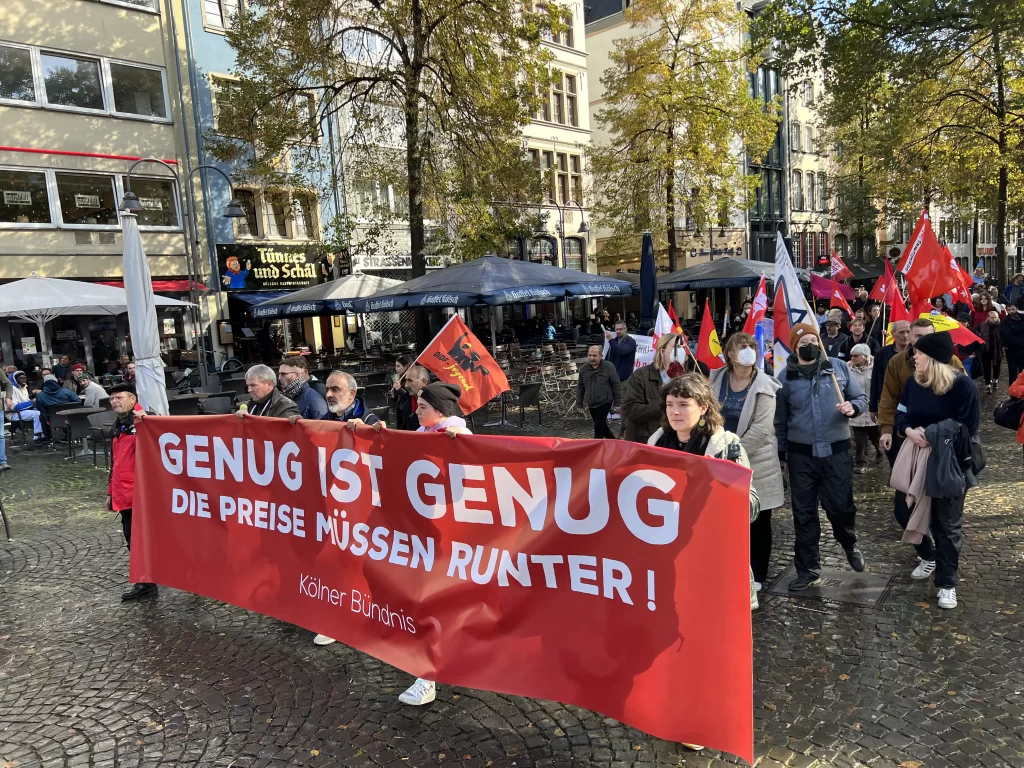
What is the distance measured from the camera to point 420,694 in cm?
395

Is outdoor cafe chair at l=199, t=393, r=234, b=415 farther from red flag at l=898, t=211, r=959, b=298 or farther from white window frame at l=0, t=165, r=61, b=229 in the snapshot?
white window frame at l=0, t=165, r=61, b=229

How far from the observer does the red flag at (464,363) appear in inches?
307

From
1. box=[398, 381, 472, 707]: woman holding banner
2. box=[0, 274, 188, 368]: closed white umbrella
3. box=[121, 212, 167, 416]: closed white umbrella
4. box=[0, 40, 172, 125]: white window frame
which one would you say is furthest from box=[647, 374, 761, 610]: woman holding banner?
box=[0, 40, 172, 125]: white window frame

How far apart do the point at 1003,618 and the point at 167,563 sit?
566 cm

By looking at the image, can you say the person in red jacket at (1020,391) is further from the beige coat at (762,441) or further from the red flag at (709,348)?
the red flag at (709,348)

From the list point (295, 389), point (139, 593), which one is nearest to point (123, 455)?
point (139, 593)

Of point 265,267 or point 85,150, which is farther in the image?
point 265,267

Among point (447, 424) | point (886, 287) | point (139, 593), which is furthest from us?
point (886, 287)

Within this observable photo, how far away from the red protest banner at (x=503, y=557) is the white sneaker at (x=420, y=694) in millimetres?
178

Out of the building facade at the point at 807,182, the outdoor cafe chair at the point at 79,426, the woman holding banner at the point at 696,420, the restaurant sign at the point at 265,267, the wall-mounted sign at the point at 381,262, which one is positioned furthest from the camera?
the building facade at the point at 807,182

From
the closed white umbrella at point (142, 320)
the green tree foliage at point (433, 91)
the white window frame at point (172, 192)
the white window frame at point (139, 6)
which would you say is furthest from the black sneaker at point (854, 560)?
the white window frame at point (139, 6)

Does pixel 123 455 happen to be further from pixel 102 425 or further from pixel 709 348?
pixel 102 425

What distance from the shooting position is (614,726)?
3711 mm

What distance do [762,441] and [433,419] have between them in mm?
2192
